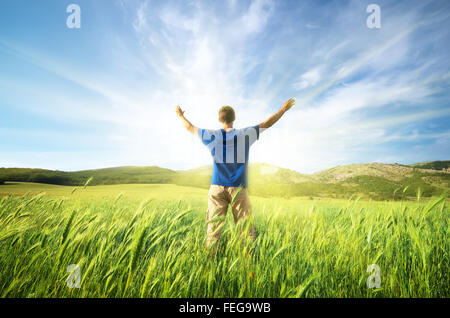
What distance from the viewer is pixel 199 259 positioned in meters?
1.90

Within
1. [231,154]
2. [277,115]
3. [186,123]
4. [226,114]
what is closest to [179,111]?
[186,123]

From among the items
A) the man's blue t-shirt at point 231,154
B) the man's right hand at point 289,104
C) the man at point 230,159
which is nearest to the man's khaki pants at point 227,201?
the man at point 230,159

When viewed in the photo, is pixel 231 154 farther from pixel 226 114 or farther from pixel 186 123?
pixel 186 123

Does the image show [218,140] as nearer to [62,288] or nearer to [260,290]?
[260,290]

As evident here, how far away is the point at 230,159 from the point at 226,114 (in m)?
0.89

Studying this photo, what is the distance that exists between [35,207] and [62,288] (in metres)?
4.37

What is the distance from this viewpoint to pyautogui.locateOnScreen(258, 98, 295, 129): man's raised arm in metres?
3.45

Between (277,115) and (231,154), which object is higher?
(277,115)

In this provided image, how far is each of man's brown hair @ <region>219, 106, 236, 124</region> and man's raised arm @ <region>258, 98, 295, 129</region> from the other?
57cm

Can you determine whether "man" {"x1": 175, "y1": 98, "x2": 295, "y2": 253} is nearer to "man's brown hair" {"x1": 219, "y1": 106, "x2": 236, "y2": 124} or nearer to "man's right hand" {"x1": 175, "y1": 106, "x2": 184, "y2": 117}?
"man's brown hair" {"x1": 219, "y1": 106, "x2": 236, "y2": 124}

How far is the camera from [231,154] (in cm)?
340

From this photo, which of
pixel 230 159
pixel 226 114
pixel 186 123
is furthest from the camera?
pixel 186 123

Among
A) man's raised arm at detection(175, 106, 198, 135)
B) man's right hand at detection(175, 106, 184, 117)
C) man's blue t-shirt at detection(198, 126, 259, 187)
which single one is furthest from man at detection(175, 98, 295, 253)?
man's right hand at detection(175, 106, 184, 117)
